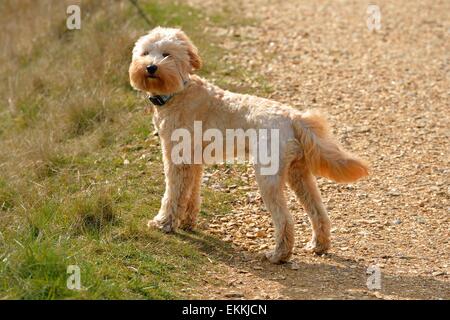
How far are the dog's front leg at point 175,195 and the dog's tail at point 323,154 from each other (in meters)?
1.18

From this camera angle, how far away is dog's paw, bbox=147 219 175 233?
7098mm

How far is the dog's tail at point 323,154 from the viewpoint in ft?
20.3

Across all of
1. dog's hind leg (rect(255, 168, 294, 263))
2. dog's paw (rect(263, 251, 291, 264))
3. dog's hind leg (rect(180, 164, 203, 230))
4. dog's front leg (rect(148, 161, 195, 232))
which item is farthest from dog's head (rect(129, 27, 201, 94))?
dog's paw (rect(263, 251, 291, 264))

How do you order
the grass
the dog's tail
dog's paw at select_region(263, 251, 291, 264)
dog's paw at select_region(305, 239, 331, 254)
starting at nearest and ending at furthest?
the grass
the dog's tail
dog's paw at select_region(263, 251, 291, 264)
dog's paw at select_region(305, 239, 331, 254)

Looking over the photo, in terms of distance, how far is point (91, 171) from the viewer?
8672mm

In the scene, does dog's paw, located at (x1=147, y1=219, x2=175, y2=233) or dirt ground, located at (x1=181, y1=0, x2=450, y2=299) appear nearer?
dirt ground, located at (x1=181, y1=0, x2=450, y2=299)

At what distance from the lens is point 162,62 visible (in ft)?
22.2

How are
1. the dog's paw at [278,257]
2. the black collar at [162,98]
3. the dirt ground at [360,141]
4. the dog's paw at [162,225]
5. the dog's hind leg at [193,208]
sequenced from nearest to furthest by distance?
the dirt ground at [360,141] < the dog's paw at [278,257] < the black collar at [162,98] < the dog's paw at [162,225] < the dog's hind leg at [193,208]

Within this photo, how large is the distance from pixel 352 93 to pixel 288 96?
877 mm

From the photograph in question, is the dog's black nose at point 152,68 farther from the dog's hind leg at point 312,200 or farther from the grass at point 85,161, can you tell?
the dog's hind leg at point 312,200

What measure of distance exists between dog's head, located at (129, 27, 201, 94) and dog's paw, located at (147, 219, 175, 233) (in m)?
1.15

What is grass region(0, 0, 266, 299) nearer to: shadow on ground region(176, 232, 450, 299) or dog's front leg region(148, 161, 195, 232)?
dog's front leg region(148, 161, 195, 232)

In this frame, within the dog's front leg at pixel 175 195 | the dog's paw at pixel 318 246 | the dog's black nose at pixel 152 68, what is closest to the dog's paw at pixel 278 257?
the dog's paw at pixel 318 246
